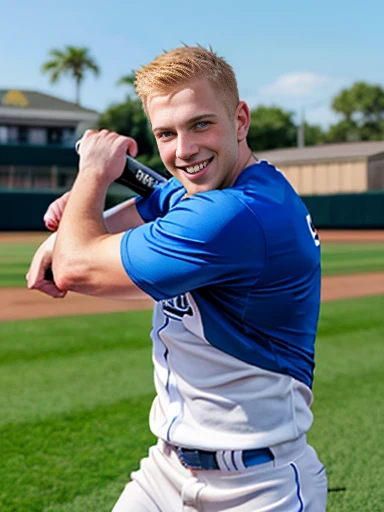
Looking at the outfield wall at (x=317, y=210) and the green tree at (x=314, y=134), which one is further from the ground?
the green tree at (x=314, y=134)

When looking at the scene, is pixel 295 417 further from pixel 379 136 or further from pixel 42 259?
pixel 379 136

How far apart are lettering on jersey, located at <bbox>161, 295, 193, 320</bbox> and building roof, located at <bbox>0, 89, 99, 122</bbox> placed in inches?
2278

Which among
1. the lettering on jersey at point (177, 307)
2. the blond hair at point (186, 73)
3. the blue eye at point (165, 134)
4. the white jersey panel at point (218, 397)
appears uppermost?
the blond hair at point (186, 73)

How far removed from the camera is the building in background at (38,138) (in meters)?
50.9

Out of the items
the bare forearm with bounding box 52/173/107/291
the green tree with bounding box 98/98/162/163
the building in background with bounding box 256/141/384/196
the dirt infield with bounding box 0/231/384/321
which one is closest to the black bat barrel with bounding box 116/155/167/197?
the bare forearm with bounding box 52/173/107/291

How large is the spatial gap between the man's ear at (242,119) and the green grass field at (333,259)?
43.2 feet

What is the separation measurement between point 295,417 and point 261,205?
2.12 feet

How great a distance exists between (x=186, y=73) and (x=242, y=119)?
0.84 ft

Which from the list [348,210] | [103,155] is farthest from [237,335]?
[348,210]

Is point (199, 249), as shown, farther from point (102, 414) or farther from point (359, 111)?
point (359, 111)

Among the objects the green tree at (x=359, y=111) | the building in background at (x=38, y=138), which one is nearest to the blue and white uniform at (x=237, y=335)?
the building in background at (x=38, y=138)

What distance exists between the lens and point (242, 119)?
192cm

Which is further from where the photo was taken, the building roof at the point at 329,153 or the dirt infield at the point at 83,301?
the building roof at the point at 329,153

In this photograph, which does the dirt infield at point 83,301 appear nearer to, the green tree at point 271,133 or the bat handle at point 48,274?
the bat handle at point 48,274
